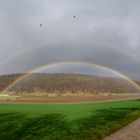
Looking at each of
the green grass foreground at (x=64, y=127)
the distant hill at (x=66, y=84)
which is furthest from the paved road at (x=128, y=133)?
the distant hill at (x=66, y=84)

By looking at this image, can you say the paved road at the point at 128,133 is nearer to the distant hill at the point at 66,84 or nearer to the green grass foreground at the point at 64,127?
the green grass foreground at the point at 64,127

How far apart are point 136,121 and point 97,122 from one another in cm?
312

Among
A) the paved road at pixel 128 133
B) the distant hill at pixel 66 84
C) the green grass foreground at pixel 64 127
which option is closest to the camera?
the paved road at pixel 128 133

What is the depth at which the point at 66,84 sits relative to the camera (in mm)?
132500

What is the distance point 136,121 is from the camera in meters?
23.6

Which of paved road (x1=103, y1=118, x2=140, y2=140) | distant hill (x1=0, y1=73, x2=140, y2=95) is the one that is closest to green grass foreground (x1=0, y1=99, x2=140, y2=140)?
paved road (x1=103, y1=118, x2=140, y2=140)

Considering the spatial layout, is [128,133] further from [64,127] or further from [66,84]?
[66,84]

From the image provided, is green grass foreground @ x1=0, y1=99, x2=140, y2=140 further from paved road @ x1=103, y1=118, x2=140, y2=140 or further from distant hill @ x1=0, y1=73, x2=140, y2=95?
distant hill @ x1=0, y1=73, x2=140, y2=95

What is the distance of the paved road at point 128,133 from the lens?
18.2m

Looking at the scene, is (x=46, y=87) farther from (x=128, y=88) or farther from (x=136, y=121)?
(x=136, y=121)

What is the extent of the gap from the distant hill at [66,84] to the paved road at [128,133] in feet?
310

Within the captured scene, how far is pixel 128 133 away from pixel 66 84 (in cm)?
11329

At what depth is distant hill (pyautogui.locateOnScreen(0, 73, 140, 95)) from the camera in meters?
122

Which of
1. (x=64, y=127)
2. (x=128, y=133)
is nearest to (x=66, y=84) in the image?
(x=64, y=127)
